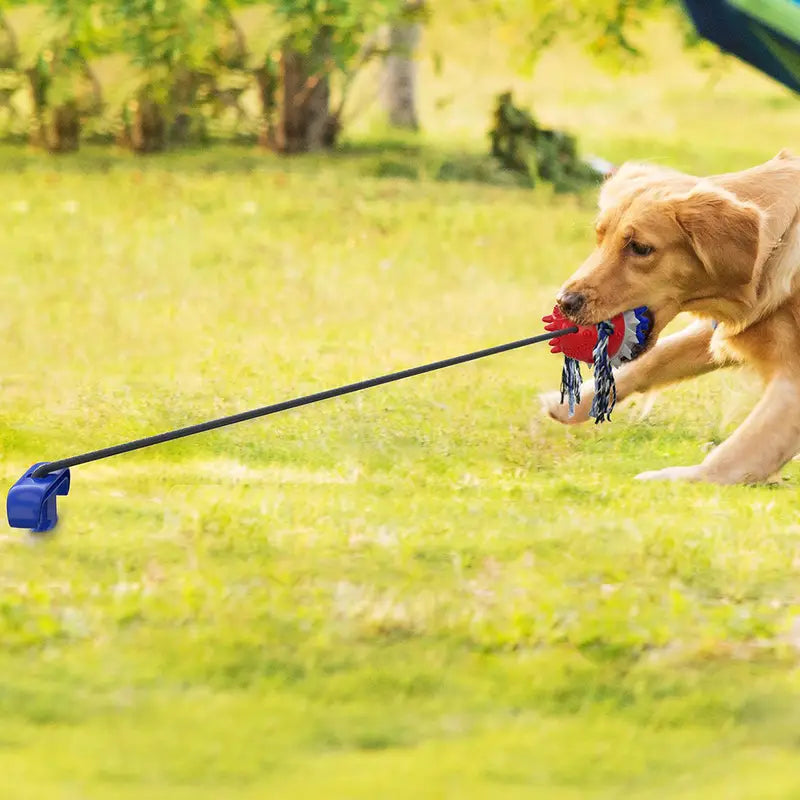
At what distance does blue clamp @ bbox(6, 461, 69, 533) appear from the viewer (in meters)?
4.93

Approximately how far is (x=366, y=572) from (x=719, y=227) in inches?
71.9

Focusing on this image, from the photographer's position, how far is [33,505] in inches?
194

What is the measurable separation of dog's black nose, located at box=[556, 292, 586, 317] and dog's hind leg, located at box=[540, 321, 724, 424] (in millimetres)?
880

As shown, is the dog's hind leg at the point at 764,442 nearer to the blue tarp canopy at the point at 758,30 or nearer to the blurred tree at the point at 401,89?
the blue tarp canopy at the point at 758,30

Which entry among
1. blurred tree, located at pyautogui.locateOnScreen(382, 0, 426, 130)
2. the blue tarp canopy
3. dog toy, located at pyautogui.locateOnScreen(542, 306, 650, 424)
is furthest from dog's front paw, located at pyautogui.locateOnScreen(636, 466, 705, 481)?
blurred tree, located at pyautogui.locateOnScreen(382, 0, 426, 130)

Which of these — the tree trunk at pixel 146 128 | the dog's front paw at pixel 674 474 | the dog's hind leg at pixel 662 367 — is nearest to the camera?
the dog's front paw at pixel 674 474

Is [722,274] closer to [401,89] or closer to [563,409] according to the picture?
[563,409]

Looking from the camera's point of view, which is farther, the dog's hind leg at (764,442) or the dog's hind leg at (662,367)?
the dog's hind leg at (662,367)

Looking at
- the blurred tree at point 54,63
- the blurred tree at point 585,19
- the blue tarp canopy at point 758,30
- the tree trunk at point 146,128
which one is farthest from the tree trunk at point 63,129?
the blue tarp canopy at point 758,30

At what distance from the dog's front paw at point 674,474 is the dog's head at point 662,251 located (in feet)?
1.92

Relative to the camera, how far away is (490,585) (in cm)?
446

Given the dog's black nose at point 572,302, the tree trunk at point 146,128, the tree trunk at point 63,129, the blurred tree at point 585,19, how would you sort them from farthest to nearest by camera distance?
the blurred tree at point 585,19, the tree trunk at point 146,128, the tree trunk at point 63,129, the dog's black nose at point 572,302

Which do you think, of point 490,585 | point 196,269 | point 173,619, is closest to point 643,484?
point 490,585

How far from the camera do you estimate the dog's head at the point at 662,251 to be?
5270 millimetres
